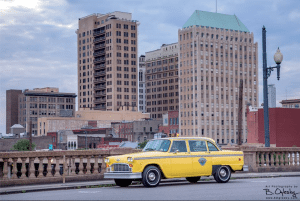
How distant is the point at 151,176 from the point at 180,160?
140 centimetres

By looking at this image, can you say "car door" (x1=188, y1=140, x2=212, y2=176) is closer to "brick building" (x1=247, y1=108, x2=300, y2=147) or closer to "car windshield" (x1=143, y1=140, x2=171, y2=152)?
"car windshield" (x1=143, y1=140, x2=171, y2=152)

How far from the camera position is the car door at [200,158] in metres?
19.5

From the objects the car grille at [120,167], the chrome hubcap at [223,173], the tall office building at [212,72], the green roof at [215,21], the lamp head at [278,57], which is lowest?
the chrome hubcap at [223,173]

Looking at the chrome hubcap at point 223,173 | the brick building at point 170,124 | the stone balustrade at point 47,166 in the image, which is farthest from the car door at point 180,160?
the brick building at point 170,124

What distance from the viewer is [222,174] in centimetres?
2017

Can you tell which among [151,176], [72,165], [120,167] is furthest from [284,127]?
[120,167]

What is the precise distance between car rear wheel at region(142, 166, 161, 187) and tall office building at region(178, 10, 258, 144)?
14529cm

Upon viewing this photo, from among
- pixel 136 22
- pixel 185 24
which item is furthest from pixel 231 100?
pixel 136 22

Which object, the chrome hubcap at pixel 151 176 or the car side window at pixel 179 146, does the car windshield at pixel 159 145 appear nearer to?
the car side window at pixel 179 146

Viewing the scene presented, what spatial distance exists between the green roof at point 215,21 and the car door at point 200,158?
148899 millimetres

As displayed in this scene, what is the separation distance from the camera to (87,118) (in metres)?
176

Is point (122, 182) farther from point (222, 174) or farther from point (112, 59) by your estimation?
point (112, 59)

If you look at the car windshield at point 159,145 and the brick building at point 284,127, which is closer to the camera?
the car windshield at point 159,145

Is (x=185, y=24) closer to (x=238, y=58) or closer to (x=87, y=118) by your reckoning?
(x=238, y=58)
